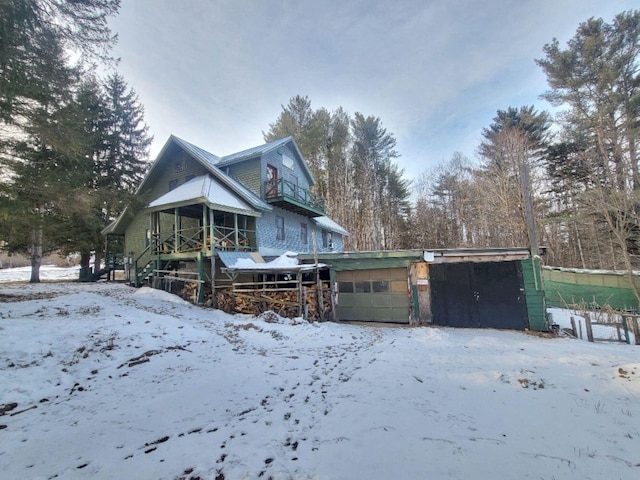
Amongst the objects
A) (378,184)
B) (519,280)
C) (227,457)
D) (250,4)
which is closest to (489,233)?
(378,184)

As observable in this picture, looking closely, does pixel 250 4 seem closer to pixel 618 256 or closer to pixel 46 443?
pixel 46 443

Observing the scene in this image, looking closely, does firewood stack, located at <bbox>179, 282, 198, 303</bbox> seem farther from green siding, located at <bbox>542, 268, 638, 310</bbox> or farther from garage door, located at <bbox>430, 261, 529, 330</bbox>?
green siding, located at <bbox>542, 268, 638, 310</bbox>

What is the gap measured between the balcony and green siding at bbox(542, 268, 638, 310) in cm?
1424

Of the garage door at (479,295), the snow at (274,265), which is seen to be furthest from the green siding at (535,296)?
the snow at (274,265)

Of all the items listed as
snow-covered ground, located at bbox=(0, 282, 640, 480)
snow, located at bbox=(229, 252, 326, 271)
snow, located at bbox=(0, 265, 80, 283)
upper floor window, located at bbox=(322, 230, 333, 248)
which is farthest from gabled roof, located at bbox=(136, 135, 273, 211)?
snow, located at bbox=(0, 265, 80, 283)

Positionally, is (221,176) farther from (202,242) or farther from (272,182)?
(202,242)

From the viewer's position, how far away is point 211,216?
12664mm

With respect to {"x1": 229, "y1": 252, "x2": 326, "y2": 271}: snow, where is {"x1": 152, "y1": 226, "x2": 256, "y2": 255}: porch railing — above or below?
above

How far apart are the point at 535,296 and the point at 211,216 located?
1335 centimetres

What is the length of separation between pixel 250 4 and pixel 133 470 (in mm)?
14136

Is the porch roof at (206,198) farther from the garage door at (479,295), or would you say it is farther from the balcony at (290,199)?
the garage door at (479,295)

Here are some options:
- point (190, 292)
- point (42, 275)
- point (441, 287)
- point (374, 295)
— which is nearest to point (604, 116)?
point (441, 287)

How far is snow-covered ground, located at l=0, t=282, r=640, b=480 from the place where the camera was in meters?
2.66

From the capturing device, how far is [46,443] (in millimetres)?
2982
